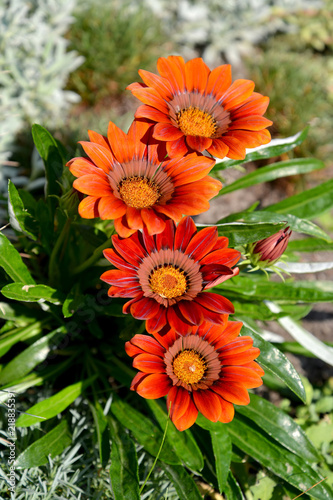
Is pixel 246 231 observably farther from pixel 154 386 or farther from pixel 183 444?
pixel 183 444

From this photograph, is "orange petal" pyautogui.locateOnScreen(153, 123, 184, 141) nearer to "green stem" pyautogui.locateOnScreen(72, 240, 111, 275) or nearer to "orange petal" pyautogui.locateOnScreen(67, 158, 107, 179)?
"orange petal" pyautogui.locateOnScreen(67, 158, 107, 179)

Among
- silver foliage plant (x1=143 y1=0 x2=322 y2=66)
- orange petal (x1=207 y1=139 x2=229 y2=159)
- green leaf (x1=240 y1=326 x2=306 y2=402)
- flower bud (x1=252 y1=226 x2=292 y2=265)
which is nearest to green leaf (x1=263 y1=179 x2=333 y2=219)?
flower bud (x1=252 y1=226 x2=292 y2=265)

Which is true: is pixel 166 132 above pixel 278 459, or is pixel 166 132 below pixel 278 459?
above

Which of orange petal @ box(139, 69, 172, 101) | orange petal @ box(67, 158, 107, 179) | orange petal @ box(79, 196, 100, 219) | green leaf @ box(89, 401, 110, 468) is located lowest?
green leaf @ box(89, 401, 110, 468)

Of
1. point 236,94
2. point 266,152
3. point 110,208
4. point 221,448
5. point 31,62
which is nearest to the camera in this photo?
point 110,208

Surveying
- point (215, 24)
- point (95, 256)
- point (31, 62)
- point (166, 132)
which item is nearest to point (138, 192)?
point (166, 132)

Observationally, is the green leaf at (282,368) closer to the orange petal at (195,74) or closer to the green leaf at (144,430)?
the green leaf at (144,430)
